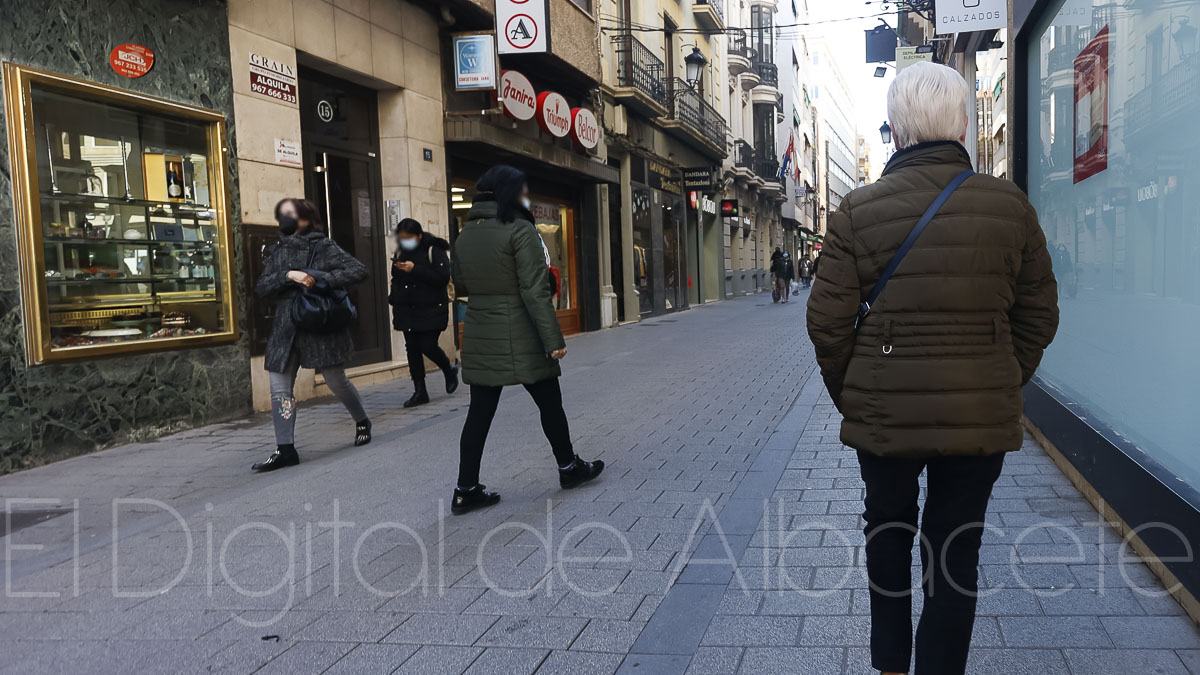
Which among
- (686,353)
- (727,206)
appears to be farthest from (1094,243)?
(727,206)

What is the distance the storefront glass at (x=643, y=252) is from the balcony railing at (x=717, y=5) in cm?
866

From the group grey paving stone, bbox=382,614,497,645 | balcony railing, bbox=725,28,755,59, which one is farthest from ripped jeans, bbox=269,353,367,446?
balcony railing, bbox=725,28,755,59

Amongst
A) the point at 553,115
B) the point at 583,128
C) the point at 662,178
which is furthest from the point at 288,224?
the point at 662,178

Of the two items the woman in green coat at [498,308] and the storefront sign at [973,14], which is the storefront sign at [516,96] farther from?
the woman in green coat at [498,308]

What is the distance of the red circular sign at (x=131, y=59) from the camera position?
23.9 ft

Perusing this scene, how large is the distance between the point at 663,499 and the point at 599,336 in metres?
11.7

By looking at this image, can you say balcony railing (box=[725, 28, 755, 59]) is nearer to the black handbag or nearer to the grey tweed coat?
the grey tweed coat

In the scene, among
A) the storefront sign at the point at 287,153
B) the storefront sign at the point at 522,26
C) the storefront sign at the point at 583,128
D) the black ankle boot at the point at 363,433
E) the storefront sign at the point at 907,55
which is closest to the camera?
the black ankle boot at the point at 363,433

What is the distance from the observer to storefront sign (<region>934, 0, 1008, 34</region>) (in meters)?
9.47

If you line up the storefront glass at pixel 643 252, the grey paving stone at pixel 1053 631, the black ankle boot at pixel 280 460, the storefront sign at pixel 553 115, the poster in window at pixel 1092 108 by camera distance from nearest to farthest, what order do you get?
1. the grey paving stone at pixel 1053 631
2. the poster in window at pixel 1092 108
3. the black ankle boot at pixel 280 460
4. the storefront sign at pixel 553 115
5. the storefront glass at pixel 643 252

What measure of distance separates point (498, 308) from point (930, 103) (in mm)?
2848

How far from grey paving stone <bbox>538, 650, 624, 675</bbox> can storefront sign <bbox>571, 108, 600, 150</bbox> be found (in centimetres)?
1331

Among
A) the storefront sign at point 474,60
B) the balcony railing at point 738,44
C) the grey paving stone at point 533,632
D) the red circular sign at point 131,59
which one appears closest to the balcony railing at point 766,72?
the balcony railing at point 738,44

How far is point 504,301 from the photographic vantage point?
493 centimetres
